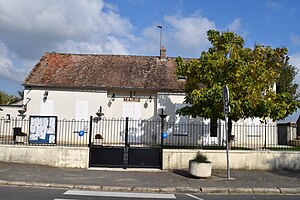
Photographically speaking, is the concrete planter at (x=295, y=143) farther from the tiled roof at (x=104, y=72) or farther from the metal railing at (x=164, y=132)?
the tiled roof at (x=104, y=72)

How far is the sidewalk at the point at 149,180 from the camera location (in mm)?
9930

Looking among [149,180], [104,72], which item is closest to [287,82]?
[104,72]

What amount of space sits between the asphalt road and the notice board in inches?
186

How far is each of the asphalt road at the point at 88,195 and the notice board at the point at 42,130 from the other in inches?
186

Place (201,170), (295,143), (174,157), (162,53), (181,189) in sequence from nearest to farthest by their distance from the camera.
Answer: (181,189)
(201,170)
(174,157)
(295,143)
(162,53)

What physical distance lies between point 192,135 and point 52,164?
9.88 m

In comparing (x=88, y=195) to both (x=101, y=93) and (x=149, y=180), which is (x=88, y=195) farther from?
(x=101, y=93)

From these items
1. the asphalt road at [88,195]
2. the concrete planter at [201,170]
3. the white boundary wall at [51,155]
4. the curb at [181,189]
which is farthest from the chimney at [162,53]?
the asphalt road at [88,195]

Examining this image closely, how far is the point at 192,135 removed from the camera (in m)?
20.4

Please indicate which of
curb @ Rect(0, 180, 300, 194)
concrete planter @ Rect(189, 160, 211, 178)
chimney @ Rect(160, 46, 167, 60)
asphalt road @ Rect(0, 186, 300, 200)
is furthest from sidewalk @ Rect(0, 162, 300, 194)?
chimney @ Rect(160, 46, 167, 60)

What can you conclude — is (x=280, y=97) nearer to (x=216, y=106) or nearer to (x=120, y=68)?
(x=216, y=106)

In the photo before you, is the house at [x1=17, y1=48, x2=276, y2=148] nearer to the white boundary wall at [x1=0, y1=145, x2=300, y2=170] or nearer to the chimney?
the chimney

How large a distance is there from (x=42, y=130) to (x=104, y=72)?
30.9ft

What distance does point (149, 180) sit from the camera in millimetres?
11156
